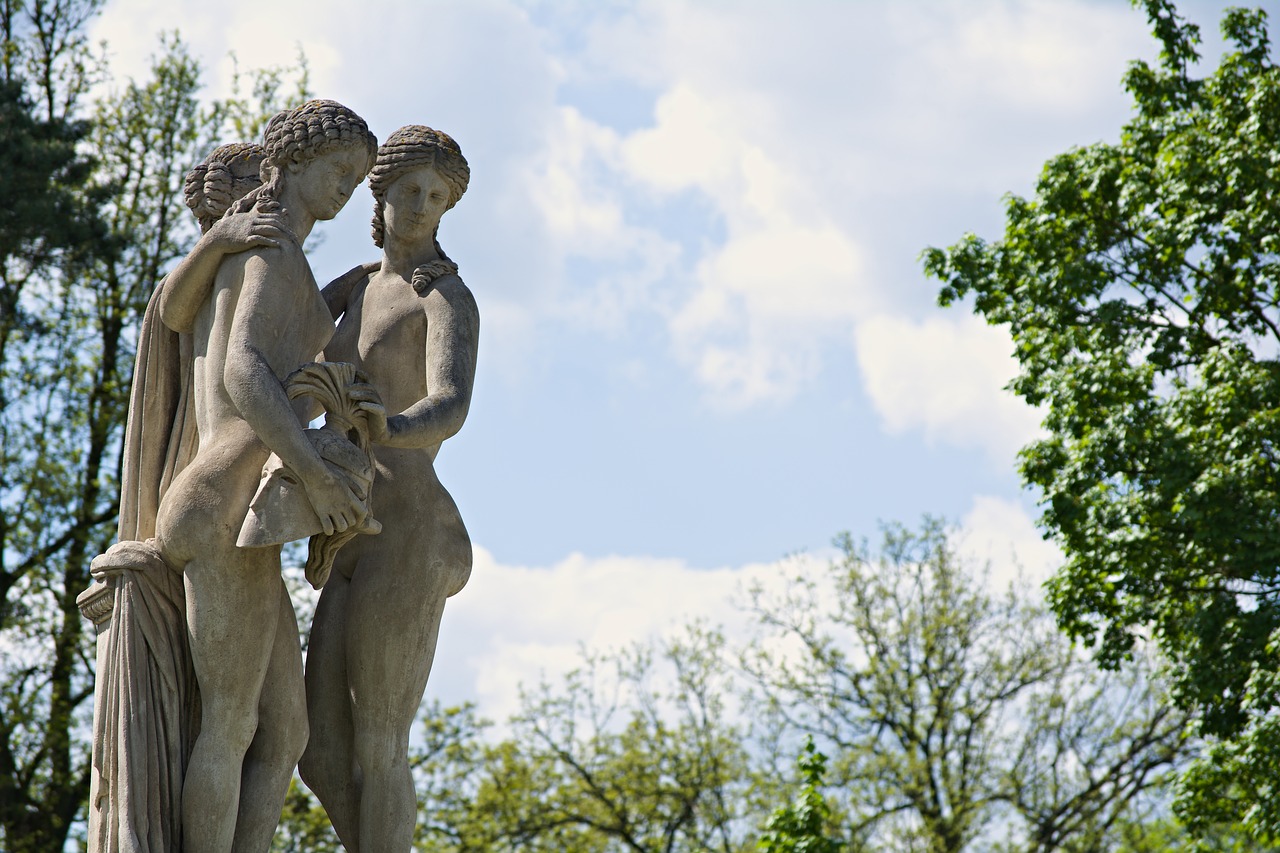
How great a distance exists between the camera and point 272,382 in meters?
4.64

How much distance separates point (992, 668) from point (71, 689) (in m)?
14.5

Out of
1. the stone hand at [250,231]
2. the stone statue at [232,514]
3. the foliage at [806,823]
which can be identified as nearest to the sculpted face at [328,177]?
the stone statue at [232,514]

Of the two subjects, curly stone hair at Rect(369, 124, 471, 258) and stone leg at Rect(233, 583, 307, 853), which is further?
curly stone hair at Rect(369, 124, 471, 258)

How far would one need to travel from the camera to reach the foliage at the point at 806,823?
13.0 meters

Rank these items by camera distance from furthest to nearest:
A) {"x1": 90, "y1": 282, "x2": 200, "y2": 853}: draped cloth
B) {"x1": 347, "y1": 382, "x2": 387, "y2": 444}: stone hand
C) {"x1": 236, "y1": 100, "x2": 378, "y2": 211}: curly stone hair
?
1. {"x1": 236, "y1": 100, "x2": 378, "y2": 211}: curly stone hair
2. {"x1": 347, "y1": 382, "x2": 387, "y2": 444}: stone hand
3. {"x1": 90, "y1": 282, "x2": 200, "y2": 853}: draped cloth

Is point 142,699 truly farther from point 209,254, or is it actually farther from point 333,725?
point 209,254

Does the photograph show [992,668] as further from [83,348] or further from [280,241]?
[280,241]

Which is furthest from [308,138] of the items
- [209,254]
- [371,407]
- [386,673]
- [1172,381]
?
[1172,381]

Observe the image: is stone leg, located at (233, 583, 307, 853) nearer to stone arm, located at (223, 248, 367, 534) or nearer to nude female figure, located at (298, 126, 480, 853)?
nude female figure, located at (298, 126, 480, 853)

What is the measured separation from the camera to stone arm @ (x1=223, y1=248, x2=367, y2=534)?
4.55 meters

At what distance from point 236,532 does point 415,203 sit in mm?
1277

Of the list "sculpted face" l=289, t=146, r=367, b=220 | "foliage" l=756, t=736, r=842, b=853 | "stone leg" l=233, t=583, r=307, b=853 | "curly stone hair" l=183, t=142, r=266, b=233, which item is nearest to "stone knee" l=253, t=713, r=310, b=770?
"stone leg" l=233, t=583, r=307, b=853

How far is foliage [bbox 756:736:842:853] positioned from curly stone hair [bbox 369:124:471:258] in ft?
27.7

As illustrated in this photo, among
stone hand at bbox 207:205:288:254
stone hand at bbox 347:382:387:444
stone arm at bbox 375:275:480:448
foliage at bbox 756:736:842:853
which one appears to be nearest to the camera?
stone hand at bbox 347:382:387:444
